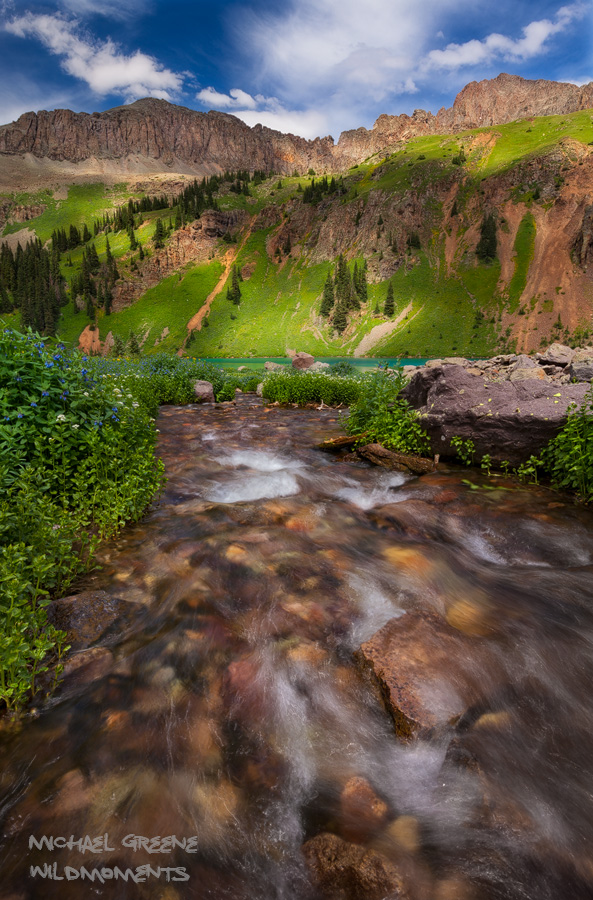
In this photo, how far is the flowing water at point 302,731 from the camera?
2.08 metres

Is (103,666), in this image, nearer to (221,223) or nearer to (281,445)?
(281,445)

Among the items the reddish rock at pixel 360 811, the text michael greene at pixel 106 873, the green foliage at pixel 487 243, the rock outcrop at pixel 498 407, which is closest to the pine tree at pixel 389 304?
the green foliage at pixel 487 243

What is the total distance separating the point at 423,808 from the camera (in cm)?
239

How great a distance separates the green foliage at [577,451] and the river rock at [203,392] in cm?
1603

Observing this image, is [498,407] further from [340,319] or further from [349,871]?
[340,319]

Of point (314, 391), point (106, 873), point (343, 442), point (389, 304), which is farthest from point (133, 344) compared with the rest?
point (106, 873)

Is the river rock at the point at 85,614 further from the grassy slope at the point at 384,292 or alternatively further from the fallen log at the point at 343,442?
the grassy slope at the point at 384,292

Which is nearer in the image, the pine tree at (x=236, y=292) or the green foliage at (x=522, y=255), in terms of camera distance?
the green foliage at (x=522, y=255)

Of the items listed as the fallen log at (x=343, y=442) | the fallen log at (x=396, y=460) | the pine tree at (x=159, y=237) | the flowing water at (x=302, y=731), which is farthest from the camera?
the pine tree at (x=159, y=237)

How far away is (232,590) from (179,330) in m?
117

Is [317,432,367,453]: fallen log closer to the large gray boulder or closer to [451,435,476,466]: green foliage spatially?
the large gray boulder

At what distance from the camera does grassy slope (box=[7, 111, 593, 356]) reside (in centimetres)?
9138

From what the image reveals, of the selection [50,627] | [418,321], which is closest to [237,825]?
[50,627]

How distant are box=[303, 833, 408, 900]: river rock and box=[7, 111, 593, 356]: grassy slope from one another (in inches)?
3535
